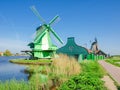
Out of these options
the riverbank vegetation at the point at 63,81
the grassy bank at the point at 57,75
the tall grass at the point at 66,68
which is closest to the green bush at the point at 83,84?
the riverbank vegetation at the point at 63,81

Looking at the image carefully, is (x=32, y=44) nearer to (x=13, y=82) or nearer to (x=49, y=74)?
(x=49, y=74)

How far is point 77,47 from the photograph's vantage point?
48.6 m

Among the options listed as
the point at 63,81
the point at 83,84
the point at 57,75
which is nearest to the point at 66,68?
the point at 57,75

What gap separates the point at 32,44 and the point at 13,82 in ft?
155

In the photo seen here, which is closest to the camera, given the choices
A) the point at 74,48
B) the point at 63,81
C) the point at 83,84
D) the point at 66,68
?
the point at 83,84

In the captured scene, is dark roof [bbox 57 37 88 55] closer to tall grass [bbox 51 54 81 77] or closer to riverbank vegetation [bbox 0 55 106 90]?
riverbank vegetation [bbox 0 55 106 90]

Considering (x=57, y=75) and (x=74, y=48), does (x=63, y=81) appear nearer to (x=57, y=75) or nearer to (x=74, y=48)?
(x=57, y=75)

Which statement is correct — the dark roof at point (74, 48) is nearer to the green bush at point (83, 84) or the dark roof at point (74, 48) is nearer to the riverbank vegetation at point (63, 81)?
the riverbank vegetation at point (63, 81)

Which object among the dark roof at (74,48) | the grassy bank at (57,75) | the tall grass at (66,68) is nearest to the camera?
the grassy bank at (57,75)

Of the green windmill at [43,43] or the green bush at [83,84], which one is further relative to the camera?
the green windmill at [43,43]

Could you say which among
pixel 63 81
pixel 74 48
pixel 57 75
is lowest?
pixel 63 81

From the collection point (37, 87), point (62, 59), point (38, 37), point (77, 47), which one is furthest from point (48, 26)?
point (37, 87)

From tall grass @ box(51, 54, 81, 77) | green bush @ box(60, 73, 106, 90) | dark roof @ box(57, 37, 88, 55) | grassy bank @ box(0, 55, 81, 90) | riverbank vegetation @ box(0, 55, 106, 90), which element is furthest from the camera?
dark roof @ box(57, 37, 88, 55)

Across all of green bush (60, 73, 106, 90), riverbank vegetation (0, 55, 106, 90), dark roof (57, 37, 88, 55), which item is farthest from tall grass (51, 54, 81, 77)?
dark roof (57, 37, 88, 55)
